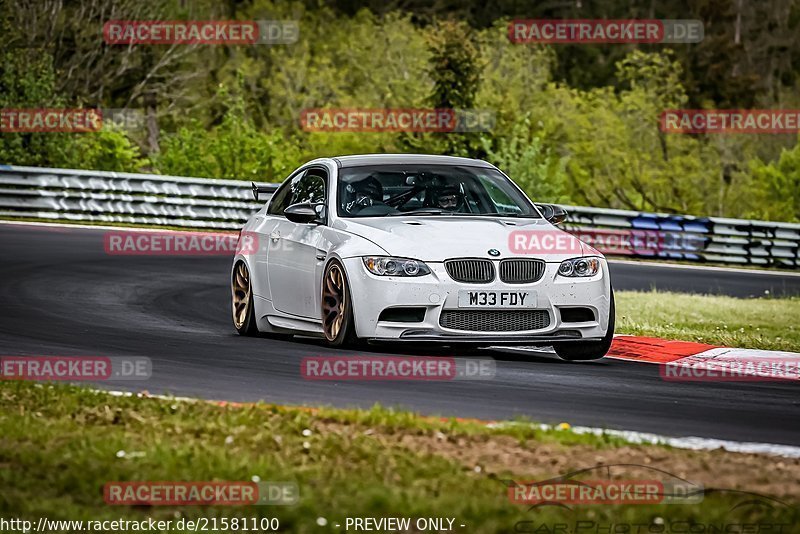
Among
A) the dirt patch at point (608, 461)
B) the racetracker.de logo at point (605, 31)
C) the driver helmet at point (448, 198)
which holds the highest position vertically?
the racetracker.de logo at point (605, 31)

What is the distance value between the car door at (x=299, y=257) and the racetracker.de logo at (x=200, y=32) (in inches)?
1509

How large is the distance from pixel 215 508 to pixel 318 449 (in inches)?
48.2

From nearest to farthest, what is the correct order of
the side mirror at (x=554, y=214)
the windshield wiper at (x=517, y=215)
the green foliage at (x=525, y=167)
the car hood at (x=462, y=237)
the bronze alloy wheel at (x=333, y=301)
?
the car hood at (x=462, y=237) → the bronze alloy wheel at (x=333, y=301) → the windshield wiper at (x=517, y=215) → the side mirror at (x=554, y=214) → the green foliage at (x=525, y=167)

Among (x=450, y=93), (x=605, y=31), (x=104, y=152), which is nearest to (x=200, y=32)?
(x=450, y=93)

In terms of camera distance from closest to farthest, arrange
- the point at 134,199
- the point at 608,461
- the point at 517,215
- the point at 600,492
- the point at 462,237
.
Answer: the point at 600,492, the point at 608,461, the point at 462,237, the point at 517,215, the point at 134,199

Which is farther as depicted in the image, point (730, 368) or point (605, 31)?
point (605, 31)

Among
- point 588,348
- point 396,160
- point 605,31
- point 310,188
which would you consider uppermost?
point 605,31

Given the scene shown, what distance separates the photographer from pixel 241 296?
1359cm

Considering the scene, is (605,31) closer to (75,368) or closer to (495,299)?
(495,299)

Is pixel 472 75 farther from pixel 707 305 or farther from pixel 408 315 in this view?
pixel 408 315

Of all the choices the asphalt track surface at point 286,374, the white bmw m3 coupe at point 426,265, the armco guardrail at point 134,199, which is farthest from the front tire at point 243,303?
the armco guardrail at point 134,199

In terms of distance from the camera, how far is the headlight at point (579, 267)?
1152 cm

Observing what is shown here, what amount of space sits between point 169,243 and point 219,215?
3.50 m

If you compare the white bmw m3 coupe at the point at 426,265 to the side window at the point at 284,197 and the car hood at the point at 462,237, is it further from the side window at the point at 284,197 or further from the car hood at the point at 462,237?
the side window at the point at 284,197
